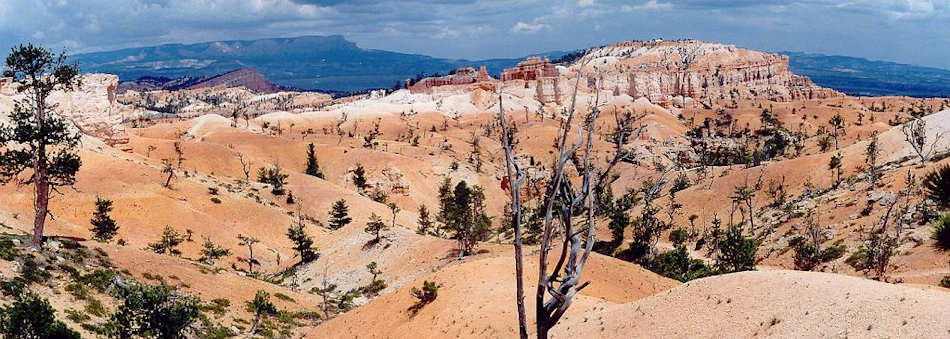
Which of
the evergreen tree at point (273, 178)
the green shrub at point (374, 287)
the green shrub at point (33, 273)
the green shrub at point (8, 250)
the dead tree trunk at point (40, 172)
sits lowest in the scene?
the green shrub at point (374, 287)

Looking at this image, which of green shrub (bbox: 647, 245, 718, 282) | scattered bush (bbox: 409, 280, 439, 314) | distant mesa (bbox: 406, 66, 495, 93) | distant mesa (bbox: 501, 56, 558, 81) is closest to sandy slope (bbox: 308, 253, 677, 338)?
scattered bush (bbox: 409, 280, 439, 314)

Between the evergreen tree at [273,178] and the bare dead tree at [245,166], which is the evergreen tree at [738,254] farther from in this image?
the bare dead tree at [245,166]

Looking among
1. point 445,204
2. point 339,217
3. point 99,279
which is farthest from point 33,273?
point 445,204

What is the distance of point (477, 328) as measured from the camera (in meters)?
22.7

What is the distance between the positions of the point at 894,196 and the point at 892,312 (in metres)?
35.7

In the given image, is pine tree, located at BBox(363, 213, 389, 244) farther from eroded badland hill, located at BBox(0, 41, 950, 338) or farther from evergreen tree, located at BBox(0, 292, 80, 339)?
evergreen tree, located at BBox(0, 292, 80, 339)

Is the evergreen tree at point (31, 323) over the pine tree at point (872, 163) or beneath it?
over

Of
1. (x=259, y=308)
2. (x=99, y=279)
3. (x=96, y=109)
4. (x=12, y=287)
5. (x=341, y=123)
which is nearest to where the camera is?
(x=12, y=287)

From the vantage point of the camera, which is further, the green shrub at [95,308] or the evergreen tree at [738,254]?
the evergreen tree at [738,254]

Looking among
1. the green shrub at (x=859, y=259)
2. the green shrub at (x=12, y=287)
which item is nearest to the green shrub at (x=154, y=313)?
the green shrub at (x=12, y=287)

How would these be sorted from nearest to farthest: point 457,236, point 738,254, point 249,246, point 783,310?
point 783,310 < point 738,254 < point 457,236 < point 249,246

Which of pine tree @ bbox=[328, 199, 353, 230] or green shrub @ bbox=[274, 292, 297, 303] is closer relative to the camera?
green shrub @ bbox=[274, 292, 297, 303]

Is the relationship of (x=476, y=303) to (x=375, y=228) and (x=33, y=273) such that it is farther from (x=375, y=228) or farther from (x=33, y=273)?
(x=375, y=228)

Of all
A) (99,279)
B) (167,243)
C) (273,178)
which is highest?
(99,279)
